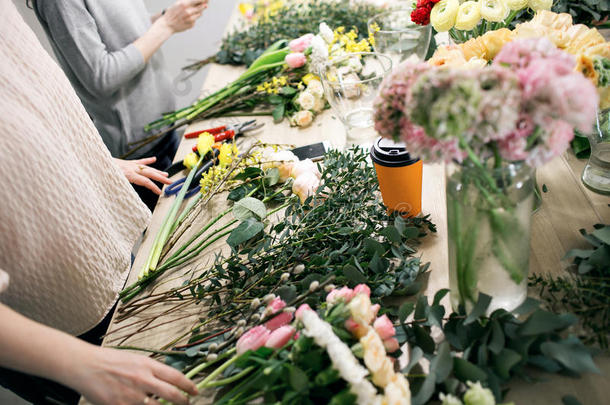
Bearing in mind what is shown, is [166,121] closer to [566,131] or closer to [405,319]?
[405,319]

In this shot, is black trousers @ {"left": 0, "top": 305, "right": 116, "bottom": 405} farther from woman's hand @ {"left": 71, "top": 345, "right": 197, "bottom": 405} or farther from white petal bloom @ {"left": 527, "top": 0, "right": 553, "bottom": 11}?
white petal bloom @ {"left": 527, "top": 0, "right": 553, "bottom": 11}

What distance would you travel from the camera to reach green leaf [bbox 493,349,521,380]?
521mm

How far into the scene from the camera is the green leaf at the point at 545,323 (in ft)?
1.73

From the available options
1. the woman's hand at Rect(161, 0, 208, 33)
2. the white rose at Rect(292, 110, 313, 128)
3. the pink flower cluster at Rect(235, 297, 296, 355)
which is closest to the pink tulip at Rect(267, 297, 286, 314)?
the pink flower cluster at Rect(235, 297, 296, 355)

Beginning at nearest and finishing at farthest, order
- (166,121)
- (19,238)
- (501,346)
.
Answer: (501,346) → (19,238) → (166,121)

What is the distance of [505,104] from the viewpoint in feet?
1.32

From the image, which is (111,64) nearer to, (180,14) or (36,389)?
(180,14)

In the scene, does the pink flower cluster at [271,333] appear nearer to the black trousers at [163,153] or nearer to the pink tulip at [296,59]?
the pink tulip at [296,59]

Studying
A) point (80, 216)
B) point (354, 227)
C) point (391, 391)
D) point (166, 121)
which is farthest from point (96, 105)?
point (391, 391)

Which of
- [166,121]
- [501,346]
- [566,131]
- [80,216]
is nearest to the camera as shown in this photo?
[566,131]

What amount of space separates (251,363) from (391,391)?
0.63 ft

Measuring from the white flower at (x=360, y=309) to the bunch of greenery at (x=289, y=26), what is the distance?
4.27 ft

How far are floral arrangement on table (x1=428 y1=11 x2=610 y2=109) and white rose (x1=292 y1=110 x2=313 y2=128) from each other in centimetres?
58

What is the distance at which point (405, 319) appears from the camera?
623 mm
